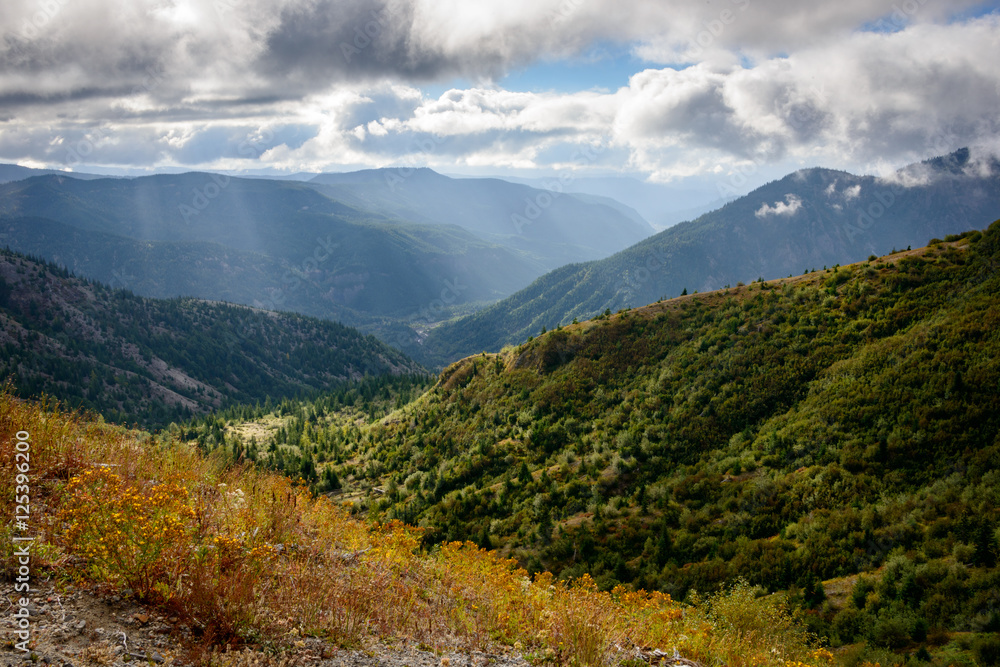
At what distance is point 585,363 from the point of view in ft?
144

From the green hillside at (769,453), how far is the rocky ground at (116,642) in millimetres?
15680

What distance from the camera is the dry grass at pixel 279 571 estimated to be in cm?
769

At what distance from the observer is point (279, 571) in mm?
8961

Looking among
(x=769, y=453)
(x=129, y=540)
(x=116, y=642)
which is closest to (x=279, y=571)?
(x=129, y=540)

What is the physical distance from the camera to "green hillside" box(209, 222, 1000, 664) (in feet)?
56.8

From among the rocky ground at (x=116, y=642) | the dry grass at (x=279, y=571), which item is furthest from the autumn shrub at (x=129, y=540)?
the rocky ground at (x=116, y=642)

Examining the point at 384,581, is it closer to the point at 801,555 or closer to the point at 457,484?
the point at 801,555

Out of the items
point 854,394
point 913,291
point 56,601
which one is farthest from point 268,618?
point 913,291

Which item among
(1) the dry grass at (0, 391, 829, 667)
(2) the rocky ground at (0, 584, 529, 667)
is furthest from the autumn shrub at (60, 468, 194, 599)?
(2) the rocky ground at (0, 584, 529, 667)

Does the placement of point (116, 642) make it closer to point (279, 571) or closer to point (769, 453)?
point (279, 571)

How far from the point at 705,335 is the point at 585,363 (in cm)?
1033

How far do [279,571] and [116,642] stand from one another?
2624 mm

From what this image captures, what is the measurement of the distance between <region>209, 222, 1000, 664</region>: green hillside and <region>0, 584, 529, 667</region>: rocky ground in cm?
1568

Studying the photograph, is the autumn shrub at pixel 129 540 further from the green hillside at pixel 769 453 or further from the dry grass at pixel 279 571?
the green hillside at pixel 769 453
